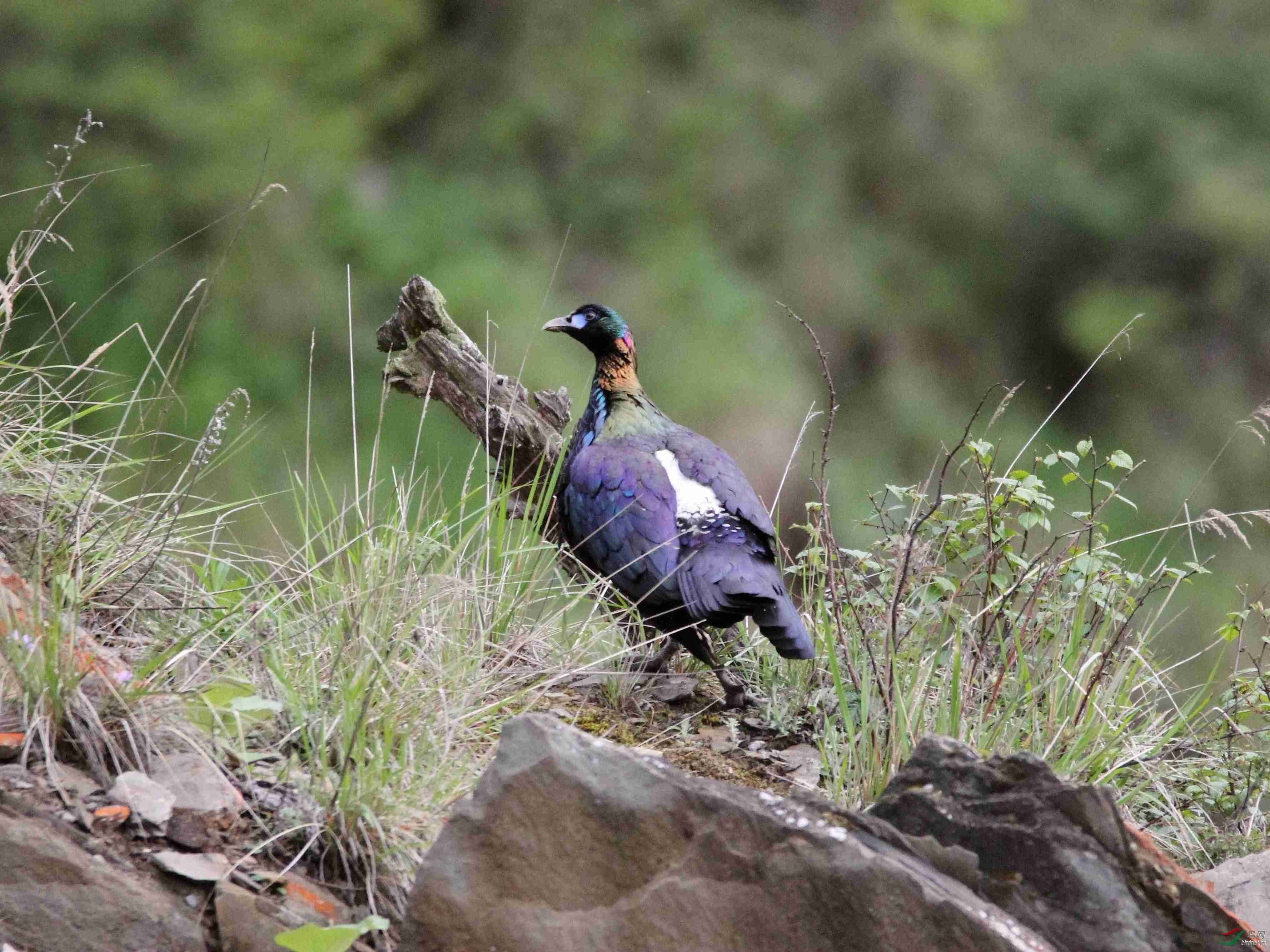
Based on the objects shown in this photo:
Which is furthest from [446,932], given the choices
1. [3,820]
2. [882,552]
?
[882,552]

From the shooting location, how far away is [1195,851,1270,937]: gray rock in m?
2.30

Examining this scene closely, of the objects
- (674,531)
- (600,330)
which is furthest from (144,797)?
(600,330)

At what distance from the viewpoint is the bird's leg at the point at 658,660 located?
3.17 metres

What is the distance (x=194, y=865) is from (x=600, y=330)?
7.34 ft

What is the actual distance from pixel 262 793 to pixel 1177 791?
192 centimetres

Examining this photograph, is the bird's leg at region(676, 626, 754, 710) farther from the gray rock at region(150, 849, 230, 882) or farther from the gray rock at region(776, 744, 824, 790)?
the gray rock at region(150, 849, 230, 882)

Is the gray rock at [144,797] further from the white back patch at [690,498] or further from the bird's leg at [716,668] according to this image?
the white back patch at [690,498]

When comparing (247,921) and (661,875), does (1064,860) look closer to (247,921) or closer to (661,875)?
(661,875)

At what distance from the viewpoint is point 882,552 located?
10.4 feet

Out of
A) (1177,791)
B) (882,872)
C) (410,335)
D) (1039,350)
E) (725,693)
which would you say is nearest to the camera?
(882,872)

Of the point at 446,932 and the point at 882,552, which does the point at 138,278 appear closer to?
the point at 882,552

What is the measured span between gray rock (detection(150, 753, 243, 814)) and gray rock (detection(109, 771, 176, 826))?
0.7 inches

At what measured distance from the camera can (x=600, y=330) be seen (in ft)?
12.9

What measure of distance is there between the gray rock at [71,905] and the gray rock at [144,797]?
0.38 feet
